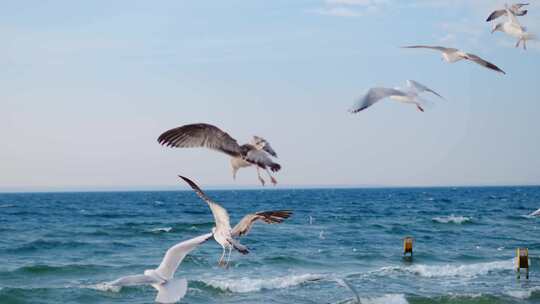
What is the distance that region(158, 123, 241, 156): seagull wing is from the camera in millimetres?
5492

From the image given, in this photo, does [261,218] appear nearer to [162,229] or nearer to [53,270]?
[53,270]

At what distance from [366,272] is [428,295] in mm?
4679

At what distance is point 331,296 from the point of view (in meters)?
19.6

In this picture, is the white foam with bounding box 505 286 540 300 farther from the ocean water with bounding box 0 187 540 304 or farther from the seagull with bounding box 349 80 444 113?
the seagull with bounding box 349 80 444 113

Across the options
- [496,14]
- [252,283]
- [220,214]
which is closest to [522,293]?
[252,283]

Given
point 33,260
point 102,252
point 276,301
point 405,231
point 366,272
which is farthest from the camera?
point 405,231

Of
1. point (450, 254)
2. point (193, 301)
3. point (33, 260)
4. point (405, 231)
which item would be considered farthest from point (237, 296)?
point (405, 231)

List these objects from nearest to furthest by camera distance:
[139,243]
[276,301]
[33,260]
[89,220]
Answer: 1. [276,301]
2. [33,260]
3. [139,243]
4. [89,220]

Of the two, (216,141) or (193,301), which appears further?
(193,301)

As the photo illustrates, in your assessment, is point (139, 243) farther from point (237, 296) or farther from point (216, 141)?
point (216, 141)

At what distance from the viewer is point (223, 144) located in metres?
5.51

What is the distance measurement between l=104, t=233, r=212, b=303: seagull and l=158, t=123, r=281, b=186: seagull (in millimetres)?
633

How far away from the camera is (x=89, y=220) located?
169ft

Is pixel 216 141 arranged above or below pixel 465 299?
above
